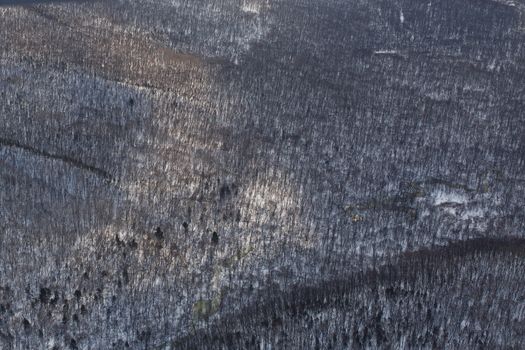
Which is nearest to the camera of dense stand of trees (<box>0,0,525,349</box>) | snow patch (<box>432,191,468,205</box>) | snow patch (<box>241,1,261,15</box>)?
dense stand of trees (<box>0,0,525,349</box>)

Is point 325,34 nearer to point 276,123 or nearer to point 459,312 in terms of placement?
point 276,123

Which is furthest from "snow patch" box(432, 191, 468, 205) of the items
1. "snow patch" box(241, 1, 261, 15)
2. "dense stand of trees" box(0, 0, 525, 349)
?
"snow patch" box(241, 1, 261, 15)

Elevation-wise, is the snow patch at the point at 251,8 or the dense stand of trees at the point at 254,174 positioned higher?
the snow patch at the point at 251,8

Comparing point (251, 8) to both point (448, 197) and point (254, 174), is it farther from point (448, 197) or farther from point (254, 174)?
point (448, 197)

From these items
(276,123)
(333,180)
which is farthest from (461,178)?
(276,123)

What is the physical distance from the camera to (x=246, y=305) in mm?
40500

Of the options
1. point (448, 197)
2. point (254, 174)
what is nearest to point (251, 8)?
point (254, 174)

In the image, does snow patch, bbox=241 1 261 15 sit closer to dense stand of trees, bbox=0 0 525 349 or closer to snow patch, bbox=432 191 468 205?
dense stand of trees, bbox=0 0 525 349

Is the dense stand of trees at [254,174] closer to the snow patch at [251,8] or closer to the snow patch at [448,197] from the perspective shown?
the snow patch at [448,197]

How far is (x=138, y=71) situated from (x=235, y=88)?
7591 mm

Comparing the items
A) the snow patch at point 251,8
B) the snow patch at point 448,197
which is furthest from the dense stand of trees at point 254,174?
the snow patch at point 251,8

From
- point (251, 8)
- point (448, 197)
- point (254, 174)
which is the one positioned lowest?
point (254, 174)

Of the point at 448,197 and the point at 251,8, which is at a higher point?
the point at 251,8

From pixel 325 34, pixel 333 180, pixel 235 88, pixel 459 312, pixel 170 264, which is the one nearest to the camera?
pixel 459 312
